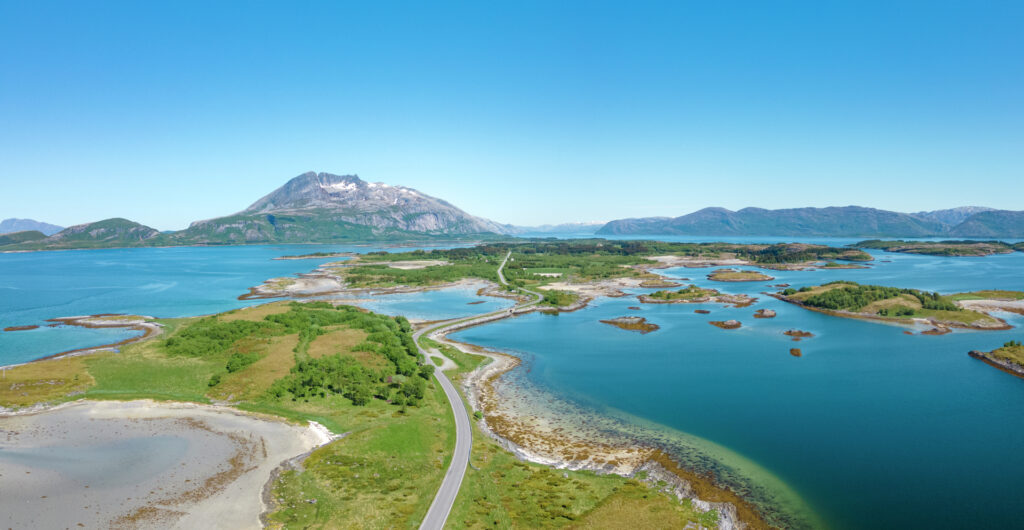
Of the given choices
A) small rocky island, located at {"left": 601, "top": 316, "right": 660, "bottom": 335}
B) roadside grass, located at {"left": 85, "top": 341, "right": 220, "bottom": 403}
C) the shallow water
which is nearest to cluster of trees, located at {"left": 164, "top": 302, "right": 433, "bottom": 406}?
roadside grass, located at {"left": 85, "top": 341, "right": 220, "bottom": 403}

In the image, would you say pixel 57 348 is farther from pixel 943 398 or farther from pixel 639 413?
pixel 943 398

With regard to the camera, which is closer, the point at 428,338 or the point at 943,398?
the point at 943,398

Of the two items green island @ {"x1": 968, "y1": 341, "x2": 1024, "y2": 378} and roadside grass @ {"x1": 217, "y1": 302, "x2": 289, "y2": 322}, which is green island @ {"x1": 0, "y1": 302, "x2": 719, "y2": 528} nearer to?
roadside grass @ {"x1": 217, "y1": 302, "x2": 289, "y2": 322}

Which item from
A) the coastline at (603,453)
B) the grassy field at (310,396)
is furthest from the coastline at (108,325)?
the coastline at (603,453)

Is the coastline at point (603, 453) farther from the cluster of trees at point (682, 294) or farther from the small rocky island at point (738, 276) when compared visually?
the small rocky island at point (738, 276)

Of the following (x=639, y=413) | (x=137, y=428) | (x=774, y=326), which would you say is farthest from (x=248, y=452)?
(x=774, y=326)
